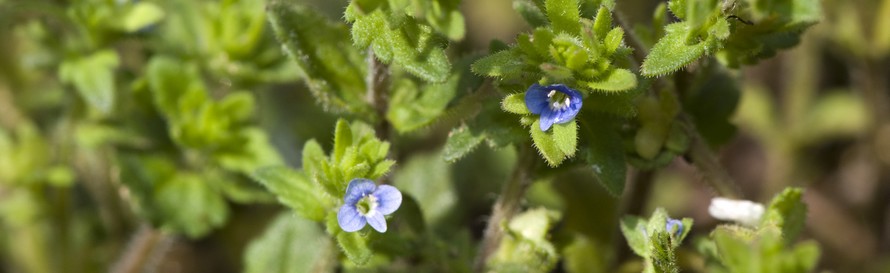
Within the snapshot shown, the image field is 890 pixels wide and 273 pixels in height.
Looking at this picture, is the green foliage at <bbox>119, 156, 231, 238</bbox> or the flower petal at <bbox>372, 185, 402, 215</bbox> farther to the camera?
the green foliage at <bbox>119, 156, 231, 238</bbox>

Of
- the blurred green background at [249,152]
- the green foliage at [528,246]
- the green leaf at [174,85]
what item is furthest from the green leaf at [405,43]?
the green leaf at [174,85]

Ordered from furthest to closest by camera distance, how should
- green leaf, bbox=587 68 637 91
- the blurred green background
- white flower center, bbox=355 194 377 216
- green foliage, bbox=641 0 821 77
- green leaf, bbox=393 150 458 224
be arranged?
green leaf, bbox=393 150 458 224
the blurred green background
white flower center, bbox=355 194 377 216
green foliage, bbox=641 0 821 77
green leaf, bbox=587 68 637 91

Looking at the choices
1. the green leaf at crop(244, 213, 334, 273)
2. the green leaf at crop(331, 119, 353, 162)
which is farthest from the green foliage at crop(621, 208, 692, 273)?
the green leaf at crop(244, 213, 334, 273)

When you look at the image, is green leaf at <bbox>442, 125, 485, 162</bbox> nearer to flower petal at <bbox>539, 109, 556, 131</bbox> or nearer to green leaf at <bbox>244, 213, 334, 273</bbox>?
flower petal at <bbox>539, 109, 556, 131</bbox>

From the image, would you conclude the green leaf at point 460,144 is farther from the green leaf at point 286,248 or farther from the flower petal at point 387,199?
the green leaf at point 286,248

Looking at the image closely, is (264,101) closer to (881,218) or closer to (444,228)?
(444,228)

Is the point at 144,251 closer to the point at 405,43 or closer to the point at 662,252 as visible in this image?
the point at 405,43

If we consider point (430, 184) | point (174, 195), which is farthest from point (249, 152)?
point (430, 184)
